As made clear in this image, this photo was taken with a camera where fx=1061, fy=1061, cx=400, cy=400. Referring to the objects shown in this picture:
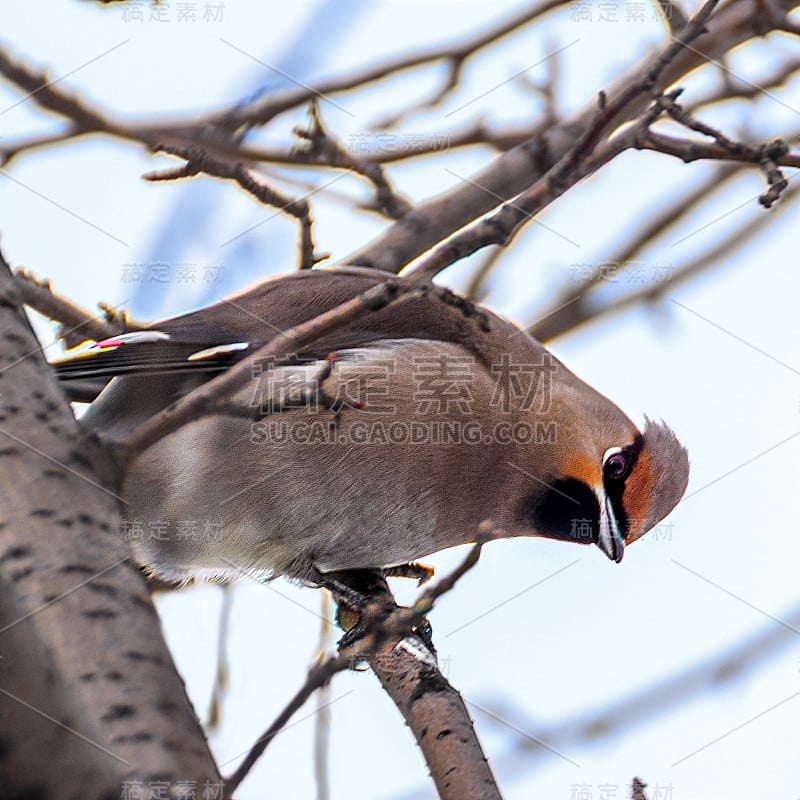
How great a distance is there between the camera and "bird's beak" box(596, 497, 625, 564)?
3574 mm

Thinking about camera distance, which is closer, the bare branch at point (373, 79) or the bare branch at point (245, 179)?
the bare branch at point (245, 179)

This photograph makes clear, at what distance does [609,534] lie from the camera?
360cm

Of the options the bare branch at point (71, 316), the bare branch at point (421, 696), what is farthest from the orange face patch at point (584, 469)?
the bare branch at point (71, 316)

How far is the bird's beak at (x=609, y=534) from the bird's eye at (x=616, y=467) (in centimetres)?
9

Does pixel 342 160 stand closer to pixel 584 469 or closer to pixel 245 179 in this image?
pixel 245 179

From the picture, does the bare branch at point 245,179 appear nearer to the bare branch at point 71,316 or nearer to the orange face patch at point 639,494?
the bare branch at point 71,316

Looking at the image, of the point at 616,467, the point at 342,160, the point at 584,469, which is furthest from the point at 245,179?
the point at 616,467

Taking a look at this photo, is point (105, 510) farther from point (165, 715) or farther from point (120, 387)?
point (120, 387)

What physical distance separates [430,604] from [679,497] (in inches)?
86.2

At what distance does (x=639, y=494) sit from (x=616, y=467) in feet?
0.40

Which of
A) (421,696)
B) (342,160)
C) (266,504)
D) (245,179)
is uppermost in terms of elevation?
(342,160)

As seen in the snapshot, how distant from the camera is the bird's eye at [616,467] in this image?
3.67m

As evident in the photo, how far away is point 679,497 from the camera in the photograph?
3.75 m

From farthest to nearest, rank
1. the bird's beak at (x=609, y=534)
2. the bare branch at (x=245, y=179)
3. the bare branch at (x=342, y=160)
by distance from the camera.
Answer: the bird's beak at (x=609, y=534), the bare branch at (x=342, y=160), the bare branch at (x=245, y=179)
